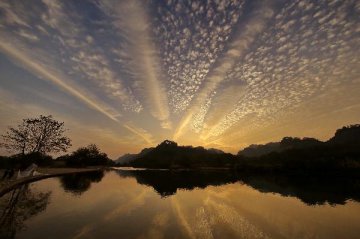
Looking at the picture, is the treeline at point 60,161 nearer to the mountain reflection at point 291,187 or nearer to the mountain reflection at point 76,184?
the mountain reflection at point 76,184

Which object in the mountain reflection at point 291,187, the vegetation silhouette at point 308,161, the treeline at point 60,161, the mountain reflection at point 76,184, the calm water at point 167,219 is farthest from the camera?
the vegetation silhouette at point 308,161

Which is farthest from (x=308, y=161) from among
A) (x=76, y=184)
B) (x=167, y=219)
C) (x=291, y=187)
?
(x=167, y=219)

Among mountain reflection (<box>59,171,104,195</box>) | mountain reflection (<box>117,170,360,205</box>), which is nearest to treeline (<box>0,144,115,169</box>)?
mountain reflection (<box>59,171,104,195</box>)

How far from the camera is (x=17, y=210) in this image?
17.7 m

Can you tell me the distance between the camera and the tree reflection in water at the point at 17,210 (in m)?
13.3

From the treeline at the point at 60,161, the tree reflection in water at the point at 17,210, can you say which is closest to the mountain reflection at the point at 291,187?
the tree reflection in water at the point at 17,210

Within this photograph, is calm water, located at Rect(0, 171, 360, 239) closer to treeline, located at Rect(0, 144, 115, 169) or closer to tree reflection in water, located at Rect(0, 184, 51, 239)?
tree reflection in water, located at Rect(0, 184, 51, 239)

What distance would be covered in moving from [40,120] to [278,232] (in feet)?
192

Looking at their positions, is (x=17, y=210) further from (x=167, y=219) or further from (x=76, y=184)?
(x=76, y=184)

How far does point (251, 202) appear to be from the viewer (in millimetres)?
27297

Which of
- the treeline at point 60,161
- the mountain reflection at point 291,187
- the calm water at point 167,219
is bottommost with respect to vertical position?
the calm water at point 167,219

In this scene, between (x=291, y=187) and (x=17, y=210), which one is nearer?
(x=17, y=210)

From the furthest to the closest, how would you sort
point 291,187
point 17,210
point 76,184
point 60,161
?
point 60,161, point 291,187, point 76,184, point 17,210

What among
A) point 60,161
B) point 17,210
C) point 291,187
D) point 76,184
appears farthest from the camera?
point 60,161
